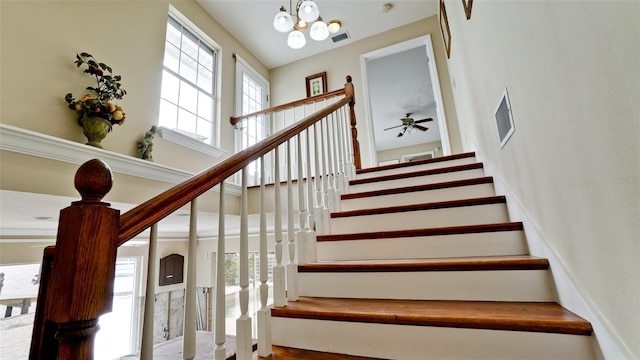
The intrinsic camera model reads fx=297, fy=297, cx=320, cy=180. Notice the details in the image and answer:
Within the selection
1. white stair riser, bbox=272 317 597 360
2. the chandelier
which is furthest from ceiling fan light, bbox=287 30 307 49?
white stair riser, bbox=272 317 597 360

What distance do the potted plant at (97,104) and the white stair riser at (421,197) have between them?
6.17ft

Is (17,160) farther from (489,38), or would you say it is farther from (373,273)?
(489,38)

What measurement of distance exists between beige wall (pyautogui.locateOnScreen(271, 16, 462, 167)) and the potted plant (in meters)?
2.97

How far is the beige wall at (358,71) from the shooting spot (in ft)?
13.3

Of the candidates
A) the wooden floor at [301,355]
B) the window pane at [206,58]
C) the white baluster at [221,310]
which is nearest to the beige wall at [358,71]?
the window pane at [206,58]

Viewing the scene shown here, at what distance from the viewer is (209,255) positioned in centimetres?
550

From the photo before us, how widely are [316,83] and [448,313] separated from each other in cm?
431

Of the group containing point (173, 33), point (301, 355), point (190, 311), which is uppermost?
point (173, 33)

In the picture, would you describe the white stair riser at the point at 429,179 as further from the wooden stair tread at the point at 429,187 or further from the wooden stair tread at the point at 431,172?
the wooden stair tread at the point at 429,187

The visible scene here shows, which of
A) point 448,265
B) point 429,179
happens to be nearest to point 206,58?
point 429,179

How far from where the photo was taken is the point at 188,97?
353cm

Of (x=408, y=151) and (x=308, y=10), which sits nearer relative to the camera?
(x=308, y=10)

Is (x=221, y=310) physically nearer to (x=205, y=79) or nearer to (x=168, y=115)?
(x=168, y=115)

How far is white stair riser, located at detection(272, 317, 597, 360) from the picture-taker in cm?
96
